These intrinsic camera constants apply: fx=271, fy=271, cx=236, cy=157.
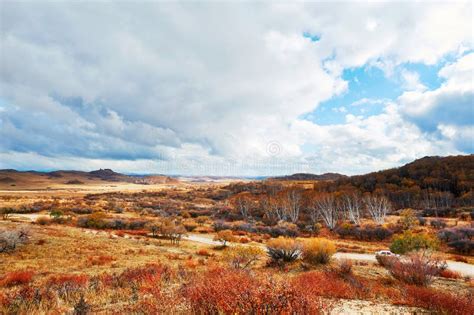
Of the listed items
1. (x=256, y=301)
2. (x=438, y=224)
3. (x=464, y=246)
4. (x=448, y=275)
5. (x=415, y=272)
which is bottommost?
(x=464, y=246)

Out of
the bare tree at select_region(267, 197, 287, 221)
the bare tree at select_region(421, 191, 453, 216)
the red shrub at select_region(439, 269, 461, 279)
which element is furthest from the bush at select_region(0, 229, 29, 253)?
the bare tree at select_region(421, 191, 453, 216)

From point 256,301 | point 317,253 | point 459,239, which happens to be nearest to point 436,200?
point 459,239

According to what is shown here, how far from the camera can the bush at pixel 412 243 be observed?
2227 cm

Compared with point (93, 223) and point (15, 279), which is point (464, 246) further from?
point (93, 223)

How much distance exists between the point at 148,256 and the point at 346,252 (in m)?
19.7

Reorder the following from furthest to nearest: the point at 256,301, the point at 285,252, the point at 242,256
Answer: the point at 285,252, the point at 242,256, the point at 256,301

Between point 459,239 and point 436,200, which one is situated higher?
point 436,200

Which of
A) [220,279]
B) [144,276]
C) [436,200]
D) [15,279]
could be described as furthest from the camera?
[436,200]

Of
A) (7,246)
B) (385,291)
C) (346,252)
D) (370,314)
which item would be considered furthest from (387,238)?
(7,246)

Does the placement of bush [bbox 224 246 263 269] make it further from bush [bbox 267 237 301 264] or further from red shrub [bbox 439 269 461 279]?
red shrub [bbox 439 269 461 279]

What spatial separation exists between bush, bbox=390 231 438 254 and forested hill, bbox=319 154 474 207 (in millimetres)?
46258

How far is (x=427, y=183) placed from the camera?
7375 cm

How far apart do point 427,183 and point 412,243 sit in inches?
2482

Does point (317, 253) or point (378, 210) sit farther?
point (378, 210)
